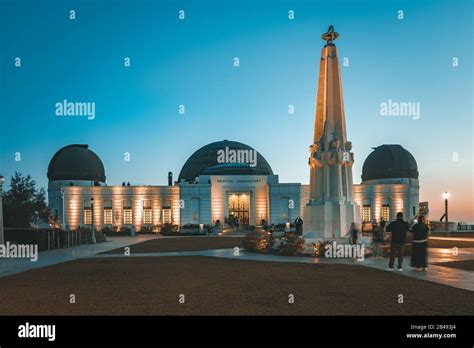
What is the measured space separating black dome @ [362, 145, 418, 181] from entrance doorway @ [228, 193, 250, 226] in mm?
23759

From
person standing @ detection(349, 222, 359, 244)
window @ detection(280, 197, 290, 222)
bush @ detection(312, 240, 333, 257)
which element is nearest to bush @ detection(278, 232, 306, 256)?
bush @ detection(312, 240, 333, 257)

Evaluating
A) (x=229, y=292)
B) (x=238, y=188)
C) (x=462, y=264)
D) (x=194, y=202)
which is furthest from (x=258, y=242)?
(x=194, y=202)

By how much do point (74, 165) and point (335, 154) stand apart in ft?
195

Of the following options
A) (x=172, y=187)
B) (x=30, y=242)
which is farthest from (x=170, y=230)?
(x=30, y=242)

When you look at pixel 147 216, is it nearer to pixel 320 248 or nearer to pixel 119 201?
pixel 119 201

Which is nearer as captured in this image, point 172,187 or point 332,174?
point 332,174

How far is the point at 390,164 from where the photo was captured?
72.2 meters

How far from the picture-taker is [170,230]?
57.4 metres

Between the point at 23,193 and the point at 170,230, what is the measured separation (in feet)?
65.0

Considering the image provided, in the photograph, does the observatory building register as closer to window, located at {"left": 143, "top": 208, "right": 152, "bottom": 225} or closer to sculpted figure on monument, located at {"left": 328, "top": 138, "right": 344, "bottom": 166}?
window, located at {"left": 143, "top": 208, "right": 152, "bottom": 225}

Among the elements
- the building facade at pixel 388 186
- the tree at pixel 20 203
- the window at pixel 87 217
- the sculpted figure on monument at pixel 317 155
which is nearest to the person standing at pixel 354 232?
the sculpted figure on monument at pixel 317 155

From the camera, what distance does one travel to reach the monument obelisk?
2389 cm

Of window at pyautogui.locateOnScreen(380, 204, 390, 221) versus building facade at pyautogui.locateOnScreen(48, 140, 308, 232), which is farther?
window at pyautogui.locateOnScreen(380, 204, 390, 221)
